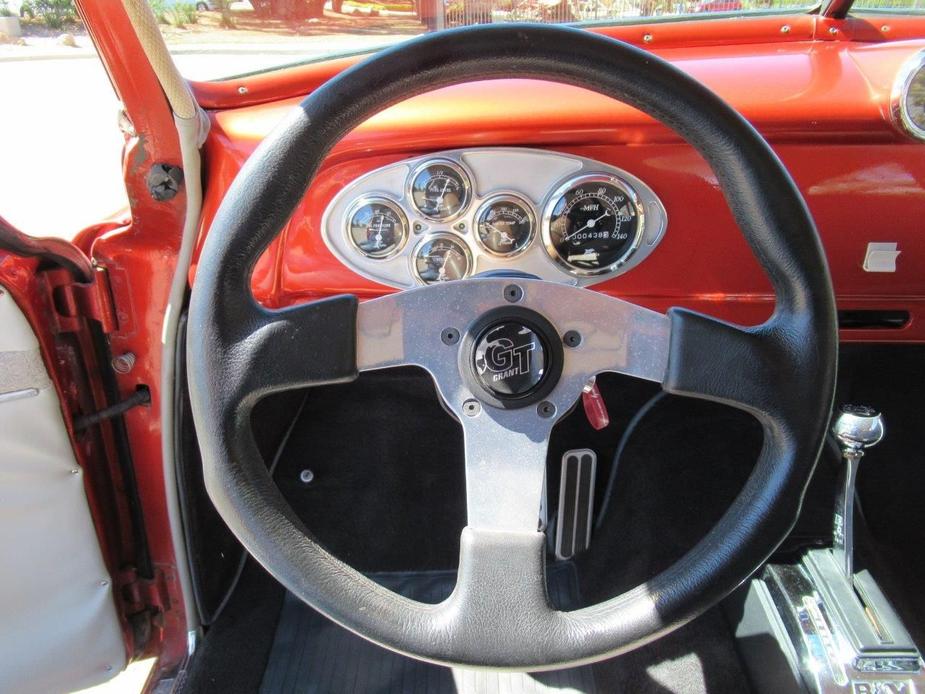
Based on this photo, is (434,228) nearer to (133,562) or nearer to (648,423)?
(648,423)

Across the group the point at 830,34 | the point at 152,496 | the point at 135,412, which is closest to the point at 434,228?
the point at 135,412

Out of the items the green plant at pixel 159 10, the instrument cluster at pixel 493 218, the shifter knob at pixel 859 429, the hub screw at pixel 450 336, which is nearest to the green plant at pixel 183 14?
the green plant at pixel 159 10

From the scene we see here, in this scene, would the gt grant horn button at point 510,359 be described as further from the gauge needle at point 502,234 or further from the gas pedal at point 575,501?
the gas pedal at point 575,501

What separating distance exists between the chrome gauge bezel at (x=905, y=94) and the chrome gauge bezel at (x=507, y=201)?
66 centimetres

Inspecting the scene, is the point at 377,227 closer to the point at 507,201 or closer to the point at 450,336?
the point at 507,201

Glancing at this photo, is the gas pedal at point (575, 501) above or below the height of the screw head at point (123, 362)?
below

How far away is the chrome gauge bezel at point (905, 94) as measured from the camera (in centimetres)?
126

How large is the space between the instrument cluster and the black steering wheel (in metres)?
0.40

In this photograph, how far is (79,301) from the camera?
1381 mm

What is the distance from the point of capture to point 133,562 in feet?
5.38

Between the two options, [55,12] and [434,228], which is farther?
[434,228]

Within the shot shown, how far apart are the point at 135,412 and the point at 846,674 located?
145 centimetres

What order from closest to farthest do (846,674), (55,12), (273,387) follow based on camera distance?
1. (273,387)
2. (55,12)
3. (846,674)

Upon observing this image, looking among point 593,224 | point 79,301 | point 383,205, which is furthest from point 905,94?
point 79,301
